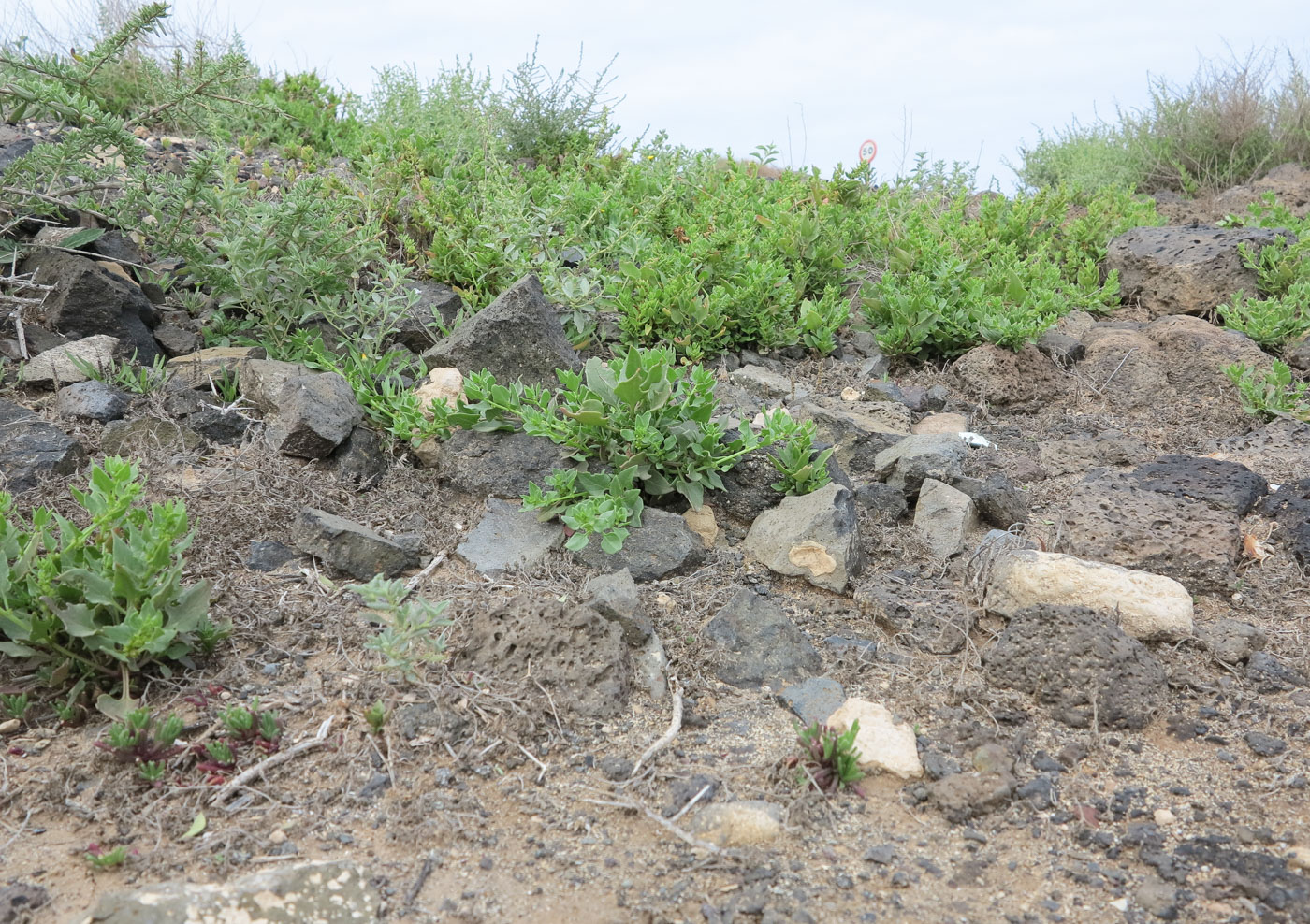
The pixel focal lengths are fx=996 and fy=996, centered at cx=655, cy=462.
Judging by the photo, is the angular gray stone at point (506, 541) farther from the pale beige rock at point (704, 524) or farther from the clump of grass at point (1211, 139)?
the clump of grass at point (1211, 139)

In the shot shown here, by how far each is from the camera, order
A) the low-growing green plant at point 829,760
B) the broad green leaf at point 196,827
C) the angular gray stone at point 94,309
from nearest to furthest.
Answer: the broad green leaf at point 196,827, the low-growing green plant at point 829,760, the angular gray stone at point 94,309

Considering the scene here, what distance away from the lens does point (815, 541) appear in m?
3.62

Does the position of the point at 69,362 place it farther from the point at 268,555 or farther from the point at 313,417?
the point at 268,555

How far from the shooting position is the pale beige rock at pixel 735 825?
2.40 metres

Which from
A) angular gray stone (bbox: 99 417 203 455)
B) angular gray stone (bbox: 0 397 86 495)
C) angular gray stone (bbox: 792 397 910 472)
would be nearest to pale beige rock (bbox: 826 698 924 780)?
angular gray stone (bbox: 792 397 910 472)

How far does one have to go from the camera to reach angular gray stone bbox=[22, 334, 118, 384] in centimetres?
449

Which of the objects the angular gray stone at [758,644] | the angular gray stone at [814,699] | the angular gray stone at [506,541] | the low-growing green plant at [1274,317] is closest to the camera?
the angular gray stone at [814,699]

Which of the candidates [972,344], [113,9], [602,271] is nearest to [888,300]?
[972,344]

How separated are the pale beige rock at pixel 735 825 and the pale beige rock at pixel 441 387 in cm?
238

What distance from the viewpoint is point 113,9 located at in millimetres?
10656

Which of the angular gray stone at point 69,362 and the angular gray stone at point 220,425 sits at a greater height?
the angular gray stone at point 69,362

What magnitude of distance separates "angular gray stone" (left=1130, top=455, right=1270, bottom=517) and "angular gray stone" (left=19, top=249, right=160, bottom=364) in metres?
4.63

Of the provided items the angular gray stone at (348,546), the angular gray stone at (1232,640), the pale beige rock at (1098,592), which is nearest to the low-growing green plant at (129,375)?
the angular gray stone at (348,546)

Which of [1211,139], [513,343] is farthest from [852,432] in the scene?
[1211,139]
